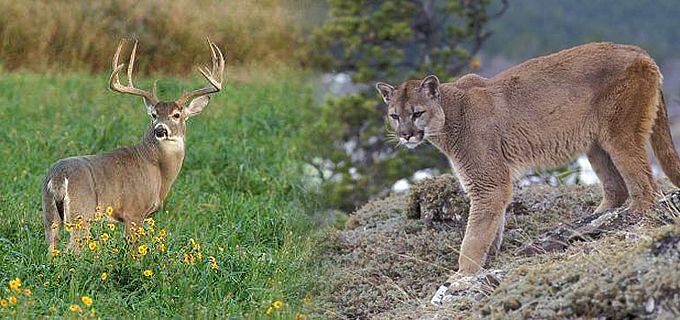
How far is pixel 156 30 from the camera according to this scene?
581 inches

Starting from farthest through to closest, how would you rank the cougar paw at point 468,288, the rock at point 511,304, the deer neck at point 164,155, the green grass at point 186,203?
the deer neck at point 164,155, the green grass at point 186,203, the cougar paw at point 468,288, the rock at point 511,304

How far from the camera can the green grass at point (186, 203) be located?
6.07 metres

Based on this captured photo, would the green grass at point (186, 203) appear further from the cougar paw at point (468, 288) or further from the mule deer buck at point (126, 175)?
the cougar paw at point (468, 288)

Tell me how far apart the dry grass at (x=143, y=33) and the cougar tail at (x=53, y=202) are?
7.24m

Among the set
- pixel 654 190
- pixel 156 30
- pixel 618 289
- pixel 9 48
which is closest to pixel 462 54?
pixel 156 30

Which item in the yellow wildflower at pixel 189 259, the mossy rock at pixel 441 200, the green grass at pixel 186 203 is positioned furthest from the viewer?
the mossy rock at pixel 441 200

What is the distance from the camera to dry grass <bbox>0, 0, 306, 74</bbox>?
14102mm

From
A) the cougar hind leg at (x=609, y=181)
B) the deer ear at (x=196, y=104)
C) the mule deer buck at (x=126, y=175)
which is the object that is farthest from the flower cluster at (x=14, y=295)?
the cougar hind leg at (x=609, y=181)

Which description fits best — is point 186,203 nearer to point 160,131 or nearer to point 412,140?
point 160,131

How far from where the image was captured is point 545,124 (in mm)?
7086

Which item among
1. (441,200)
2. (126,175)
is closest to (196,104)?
(126,175)

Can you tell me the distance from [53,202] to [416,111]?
7.71 ft

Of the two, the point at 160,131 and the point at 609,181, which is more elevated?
the point at 160,131

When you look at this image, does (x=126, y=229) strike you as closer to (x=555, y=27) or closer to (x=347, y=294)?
(x=347, y=294)
